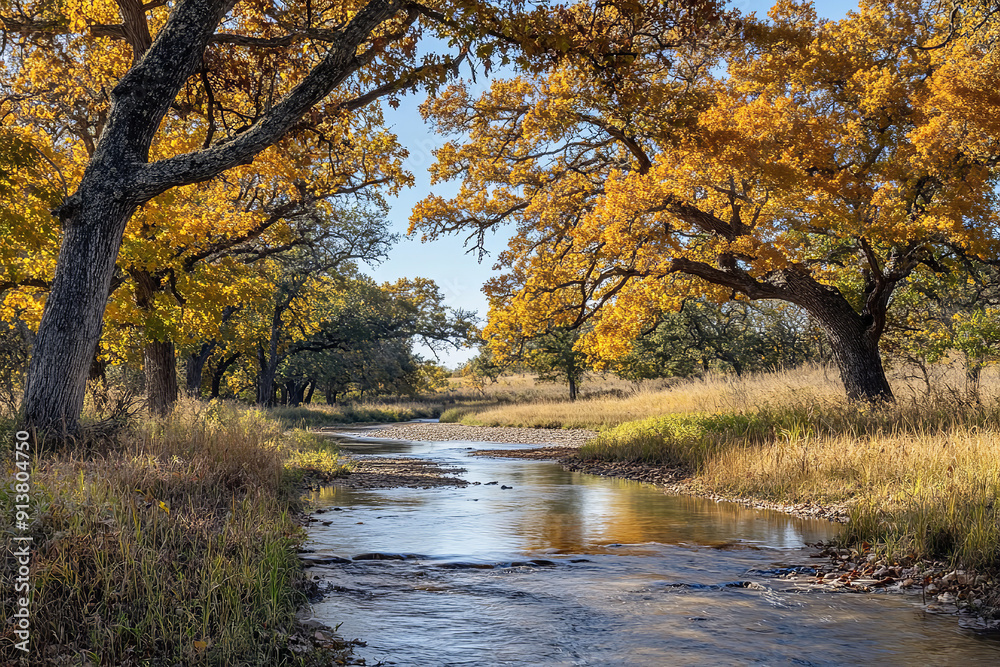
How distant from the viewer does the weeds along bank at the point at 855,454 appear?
725 centimetres

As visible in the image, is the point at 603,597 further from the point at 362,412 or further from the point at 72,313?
the point at 362,412

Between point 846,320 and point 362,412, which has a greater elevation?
point 846,320

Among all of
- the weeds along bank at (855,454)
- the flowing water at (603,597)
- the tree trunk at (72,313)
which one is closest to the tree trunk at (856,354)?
the weeds along bank at (855,454)

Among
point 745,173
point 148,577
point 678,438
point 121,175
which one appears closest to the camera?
point 148,577

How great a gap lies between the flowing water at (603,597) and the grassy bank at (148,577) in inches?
25.0

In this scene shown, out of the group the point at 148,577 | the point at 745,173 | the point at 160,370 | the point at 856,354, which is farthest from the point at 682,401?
the point at 148,577

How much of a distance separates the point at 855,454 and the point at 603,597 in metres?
6.78

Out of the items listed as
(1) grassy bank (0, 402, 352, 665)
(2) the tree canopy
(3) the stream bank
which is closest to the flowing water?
(3) the stream bank

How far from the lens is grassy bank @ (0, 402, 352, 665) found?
4.22 metres

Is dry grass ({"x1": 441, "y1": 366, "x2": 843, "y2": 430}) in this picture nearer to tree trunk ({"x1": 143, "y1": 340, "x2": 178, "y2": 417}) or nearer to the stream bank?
the stream bank

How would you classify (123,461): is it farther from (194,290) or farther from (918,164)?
(918,164)

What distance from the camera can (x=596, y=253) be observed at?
1600 cm

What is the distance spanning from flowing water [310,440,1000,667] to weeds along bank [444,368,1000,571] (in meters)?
1.01

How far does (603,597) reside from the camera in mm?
5961
